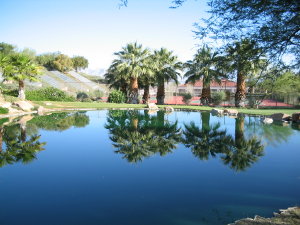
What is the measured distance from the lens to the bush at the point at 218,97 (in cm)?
3425

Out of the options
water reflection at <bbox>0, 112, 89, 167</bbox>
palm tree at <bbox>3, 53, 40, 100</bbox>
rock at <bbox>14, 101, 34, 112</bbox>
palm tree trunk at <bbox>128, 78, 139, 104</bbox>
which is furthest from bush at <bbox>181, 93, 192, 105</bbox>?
water reflection at <bbox>0, 112, 89, 167</bbox>

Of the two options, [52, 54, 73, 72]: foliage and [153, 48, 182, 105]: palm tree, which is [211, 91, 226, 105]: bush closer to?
[153, 48, 182, 105]: palm tree

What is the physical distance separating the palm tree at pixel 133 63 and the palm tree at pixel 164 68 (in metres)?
1.83

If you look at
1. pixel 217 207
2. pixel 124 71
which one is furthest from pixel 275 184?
pixel 124 71

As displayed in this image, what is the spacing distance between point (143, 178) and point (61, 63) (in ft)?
223

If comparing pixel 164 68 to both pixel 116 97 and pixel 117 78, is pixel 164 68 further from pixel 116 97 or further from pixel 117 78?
pixel 116 97

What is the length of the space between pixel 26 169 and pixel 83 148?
11.5ft

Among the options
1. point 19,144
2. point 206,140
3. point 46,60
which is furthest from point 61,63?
point 206,140

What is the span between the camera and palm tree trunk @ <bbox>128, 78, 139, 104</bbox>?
36.3m

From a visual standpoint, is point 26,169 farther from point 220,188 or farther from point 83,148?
point 220,188

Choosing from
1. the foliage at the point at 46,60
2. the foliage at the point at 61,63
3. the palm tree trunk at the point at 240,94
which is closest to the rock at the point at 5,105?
the palm tree trunk at the point at 240,94

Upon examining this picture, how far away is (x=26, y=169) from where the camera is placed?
8.31 meters

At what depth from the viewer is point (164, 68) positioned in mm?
37438

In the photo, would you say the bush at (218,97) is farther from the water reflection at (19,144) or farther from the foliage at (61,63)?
the foliage at (61,63)
